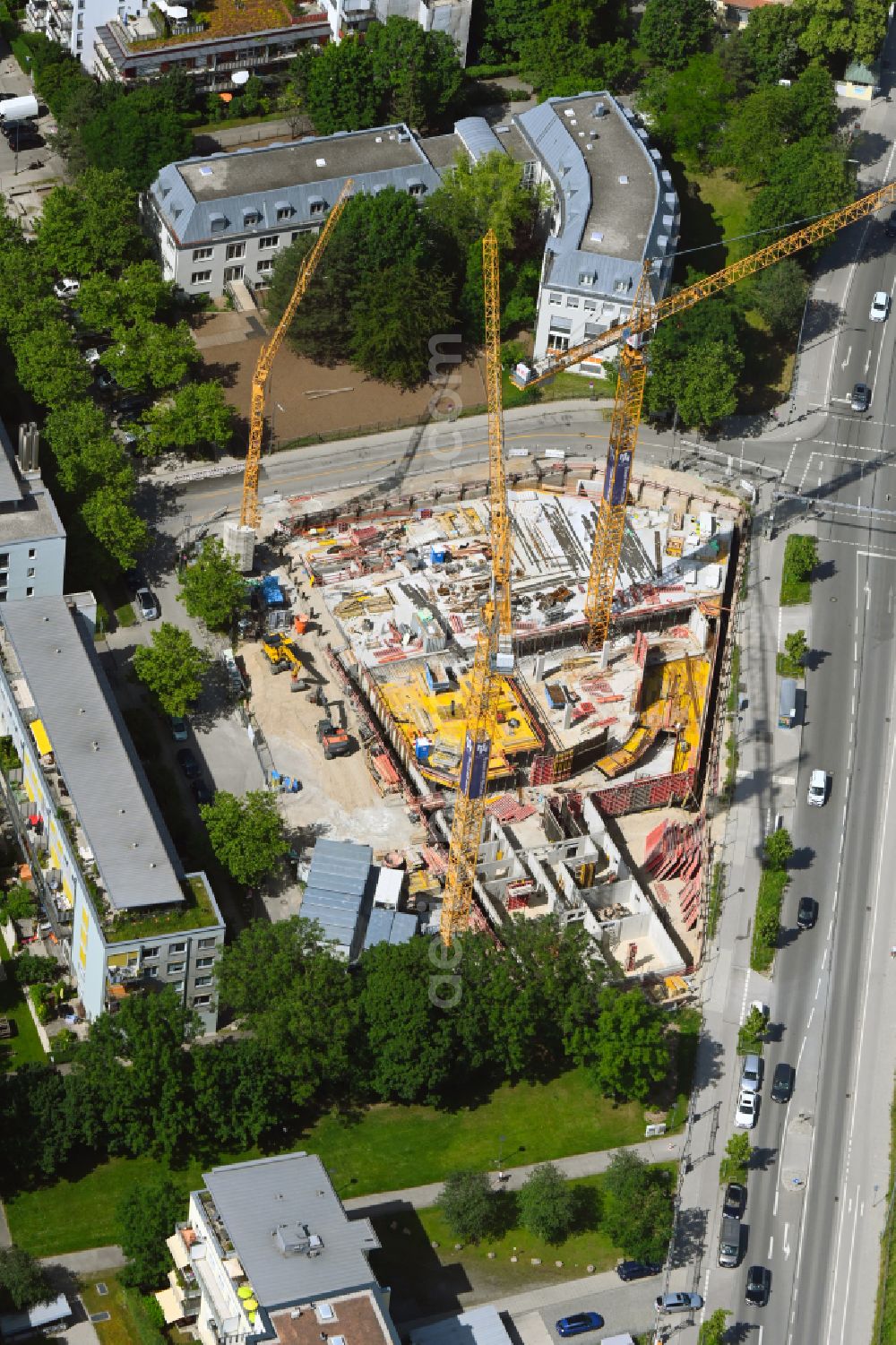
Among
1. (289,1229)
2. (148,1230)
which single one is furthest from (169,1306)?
(289,1229)

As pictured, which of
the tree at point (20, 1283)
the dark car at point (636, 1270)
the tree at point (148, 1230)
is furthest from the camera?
the dark car at point (636, 1270)

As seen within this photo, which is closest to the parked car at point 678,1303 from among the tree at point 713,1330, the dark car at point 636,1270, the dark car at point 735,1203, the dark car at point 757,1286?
the tree at point 713,1330

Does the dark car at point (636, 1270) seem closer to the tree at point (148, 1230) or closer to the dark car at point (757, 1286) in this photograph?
the dark car at point (757, 1286)

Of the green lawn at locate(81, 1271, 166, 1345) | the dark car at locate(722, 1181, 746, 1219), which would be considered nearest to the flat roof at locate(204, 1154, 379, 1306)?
the green lawn at locate(81, 1271, 166, 1345)

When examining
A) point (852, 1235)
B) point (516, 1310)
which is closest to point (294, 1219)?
point (516, 1310)

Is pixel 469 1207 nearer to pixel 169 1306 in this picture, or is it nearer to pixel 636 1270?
pixel 636 1270

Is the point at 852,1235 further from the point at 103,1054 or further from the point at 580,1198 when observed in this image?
the point at 103,1054

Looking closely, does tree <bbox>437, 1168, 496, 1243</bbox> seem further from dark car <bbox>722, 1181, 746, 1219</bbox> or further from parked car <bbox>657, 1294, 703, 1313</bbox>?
dark car <bbox>722, 1181, 746, 1219</bbox>
